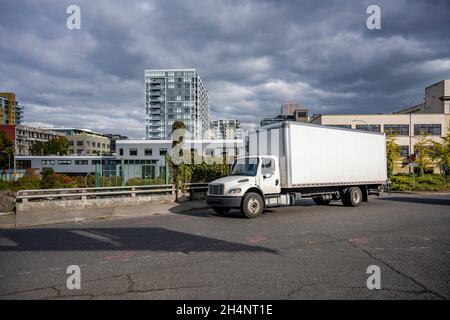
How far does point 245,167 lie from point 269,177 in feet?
3.41

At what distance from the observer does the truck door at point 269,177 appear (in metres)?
11.4

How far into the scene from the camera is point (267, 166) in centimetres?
1159

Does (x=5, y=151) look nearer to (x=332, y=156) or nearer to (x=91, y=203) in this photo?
(x=91, y=203)

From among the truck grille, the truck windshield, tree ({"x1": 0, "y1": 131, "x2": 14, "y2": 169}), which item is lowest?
the truck grille

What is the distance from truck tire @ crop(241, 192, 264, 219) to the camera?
10.6 metres

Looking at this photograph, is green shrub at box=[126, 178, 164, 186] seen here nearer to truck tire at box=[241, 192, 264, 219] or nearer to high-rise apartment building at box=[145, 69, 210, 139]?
truck tire at box=[241, 192, 264, 219]

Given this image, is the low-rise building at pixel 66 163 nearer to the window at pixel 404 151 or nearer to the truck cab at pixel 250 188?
the window at pixel 404 151

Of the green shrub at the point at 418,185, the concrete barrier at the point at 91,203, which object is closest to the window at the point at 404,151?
the green shrub at the point at 418,185

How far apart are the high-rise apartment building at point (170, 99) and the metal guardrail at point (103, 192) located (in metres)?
128

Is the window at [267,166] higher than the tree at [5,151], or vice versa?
the tree at [5,151]

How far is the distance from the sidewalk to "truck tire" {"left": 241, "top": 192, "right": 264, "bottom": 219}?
12.7ft

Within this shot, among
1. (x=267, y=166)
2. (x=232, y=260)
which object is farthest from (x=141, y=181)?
(x=232, y=260)

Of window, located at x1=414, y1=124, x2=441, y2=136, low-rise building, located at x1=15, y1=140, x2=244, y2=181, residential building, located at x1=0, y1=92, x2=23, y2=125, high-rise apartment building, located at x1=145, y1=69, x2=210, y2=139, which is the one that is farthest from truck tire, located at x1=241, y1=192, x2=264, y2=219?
residential building, located at x1=0, y1=92, x2=23, y2=125
